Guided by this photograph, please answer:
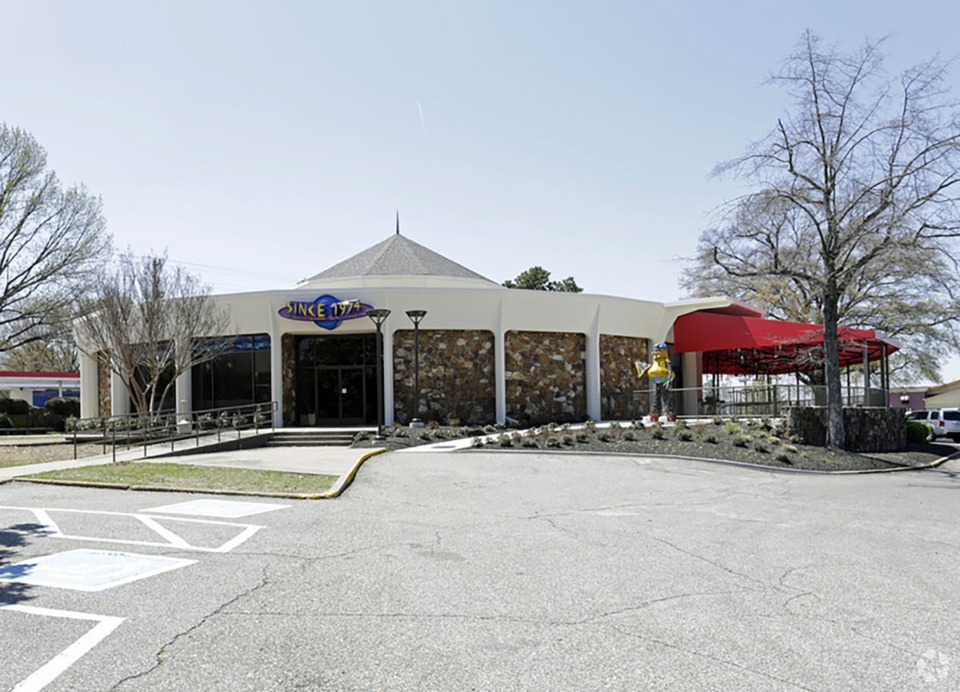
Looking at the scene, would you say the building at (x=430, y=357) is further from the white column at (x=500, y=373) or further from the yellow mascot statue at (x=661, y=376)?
the yellow mascot statue at (x=661, y=376)

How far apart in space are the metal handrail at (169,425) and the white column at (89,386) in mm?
2471

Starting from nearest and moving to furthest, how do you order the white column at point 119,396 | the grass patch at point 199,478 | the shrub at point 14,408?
1. the grass patch at point 199,478
2. the white column at point 119,396
3. the shrub at point 14,408

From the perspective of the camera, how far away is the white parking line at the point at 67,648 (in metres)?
4.10

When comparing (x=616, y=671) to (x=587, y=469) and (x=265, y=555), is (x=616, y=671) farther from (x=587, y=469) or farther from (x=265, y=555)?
(x=587, y=469)

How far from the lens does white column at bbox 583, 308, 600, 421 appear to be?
28.6m

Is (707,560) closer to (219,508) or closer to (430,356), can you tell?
(219,508)

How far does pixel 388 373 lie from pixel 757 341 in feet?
45.8

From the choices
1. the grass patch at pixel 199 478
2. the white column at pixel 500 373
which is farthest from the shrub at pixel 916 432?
the grass patch at pixel 199 478

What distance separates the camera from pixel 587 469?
52.9 ft

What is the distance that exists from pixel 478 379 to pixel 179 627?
2248cm

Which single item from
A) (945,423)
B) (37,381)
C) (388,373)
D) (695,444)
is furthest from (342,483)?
(37,381)

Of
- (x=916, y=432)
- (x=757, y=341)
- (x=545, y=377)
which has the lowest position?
(x=916, y=432)

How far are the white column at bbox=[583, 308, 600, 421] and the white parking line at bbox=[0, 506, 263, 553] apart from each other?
→ 20.5m

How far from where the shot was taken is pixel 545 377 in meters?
28.4
